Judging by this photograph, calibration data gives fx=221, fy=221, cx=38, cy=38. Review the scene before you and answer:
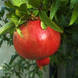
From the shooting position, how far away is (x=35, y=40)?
45 centimetres

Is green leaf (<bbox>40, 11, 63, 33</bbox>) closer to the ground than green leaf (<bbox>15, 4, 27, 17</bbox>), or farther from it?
closer to the ground

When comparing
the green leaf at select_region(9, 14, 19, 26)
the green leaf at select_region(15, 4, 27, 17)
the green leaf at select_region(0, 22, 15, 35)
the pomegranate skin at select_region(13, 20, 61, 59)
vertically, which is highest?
the green leaf at select_region(15, 4, 27, 17)

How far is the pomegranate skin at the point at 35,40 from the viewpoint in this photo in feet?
1.50

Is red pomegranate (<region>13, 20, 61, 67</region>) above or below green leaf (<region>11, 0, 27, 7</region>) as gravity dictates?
below

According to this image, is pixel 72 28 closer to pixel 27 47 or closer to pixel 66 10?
pixel 66 10

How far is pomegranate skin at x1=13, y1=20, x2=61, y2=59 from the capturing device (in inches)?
18.0

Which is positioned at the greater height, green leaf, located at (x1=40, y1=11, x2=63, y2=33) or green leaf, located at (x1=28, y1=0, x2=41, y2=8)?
green leaf, located at (x1=28, y1=0, x2=41, y2=8)

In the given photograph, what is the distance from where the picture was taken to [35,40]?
17.9 inches

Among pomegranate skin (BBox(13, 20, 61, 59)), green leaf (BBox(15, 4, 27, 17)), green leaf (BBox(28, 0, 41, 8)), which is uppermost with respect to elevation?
green leaf (BBox(28, 0, 41, 8))

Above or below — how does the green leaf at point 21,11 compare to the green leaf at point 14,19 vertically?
above

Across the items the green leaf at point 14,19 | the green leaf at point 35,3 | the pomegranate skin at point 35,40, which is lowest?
the pomegranate skin at point 35,40

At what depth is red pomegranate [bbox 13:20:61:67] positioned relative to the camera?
46 cm

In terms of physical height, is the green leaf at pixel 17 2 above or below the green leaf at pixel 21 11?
above

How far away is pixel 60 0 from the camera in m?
0.44
